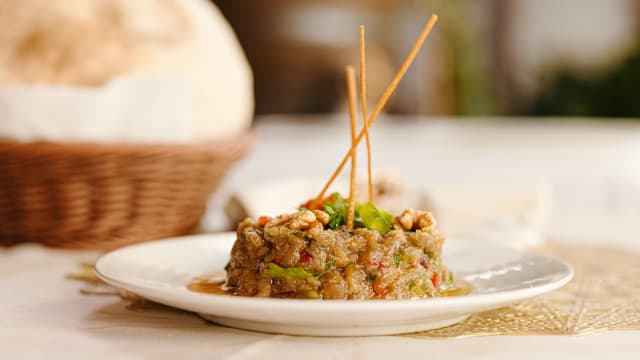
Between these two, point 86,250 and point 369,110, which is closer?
point 86,250

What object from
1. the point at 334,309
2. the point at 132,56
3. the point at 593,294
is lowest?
the point at 593,294

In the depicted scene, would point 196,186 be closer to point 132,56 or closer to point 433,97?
point 132,56

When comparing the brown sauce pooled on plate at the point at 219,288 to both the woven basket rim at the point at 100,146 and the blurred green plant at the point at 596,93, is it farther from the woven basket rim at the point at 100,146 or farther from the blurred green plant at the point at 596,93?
the blurred green plant at the point at 596,93

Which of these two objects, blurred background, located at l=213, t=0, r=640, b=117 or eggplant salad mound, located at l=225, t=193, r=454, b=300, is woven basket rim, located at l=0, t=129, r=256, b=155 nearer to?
eggplant salad mound, located at l=225, t=193, r=454, b=300

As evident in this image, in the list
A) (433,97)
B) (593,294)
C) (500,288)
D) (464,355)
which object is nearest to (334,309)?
(464,355)

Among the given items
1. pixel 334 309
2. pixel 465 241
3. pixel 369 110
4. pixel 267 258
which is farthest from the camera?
pixel 369 110

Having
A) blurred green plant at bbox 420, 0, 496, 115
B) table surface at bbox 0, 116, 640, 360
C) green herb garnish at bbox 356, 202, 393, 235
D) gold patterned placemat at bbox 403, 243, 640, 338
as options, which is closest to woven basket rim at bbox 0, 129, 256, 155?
table surface at bbox 0, 116, 640, 360

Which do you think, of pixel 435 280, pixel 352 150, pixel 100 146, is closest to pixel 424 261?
pixel 435 280
